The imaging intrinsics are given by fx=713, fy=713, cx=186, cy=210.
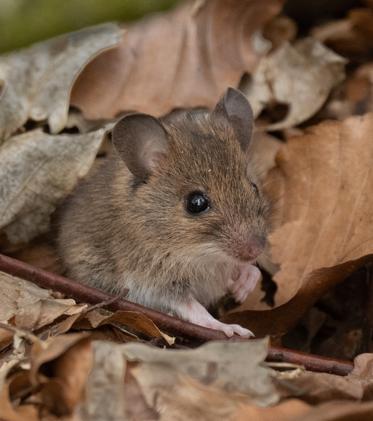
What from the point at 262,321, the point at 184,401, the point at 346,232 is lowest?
the point at 262,321

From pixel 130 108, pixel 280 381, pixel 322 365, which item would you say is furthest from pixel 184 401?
pixel 130 108

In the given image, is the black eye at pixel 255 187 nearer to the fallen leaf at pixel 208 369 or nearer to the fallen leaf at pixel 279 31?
the fallen leaf at pixel 208 369

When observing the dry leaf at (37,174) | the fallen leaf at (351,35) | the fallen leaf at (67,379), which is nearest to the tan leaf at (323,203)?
the dry leaf at (37,174)

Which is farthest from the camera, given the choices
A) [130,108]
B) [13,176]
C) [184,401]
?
[130,108]

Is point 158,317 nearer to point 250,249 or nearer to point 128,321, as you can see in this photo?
point 128,321

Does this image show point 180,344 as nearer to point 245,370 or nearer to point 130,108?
point 245,370

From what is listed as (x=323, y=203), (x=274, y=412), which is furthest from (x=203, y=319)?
(x=274, y=412)
